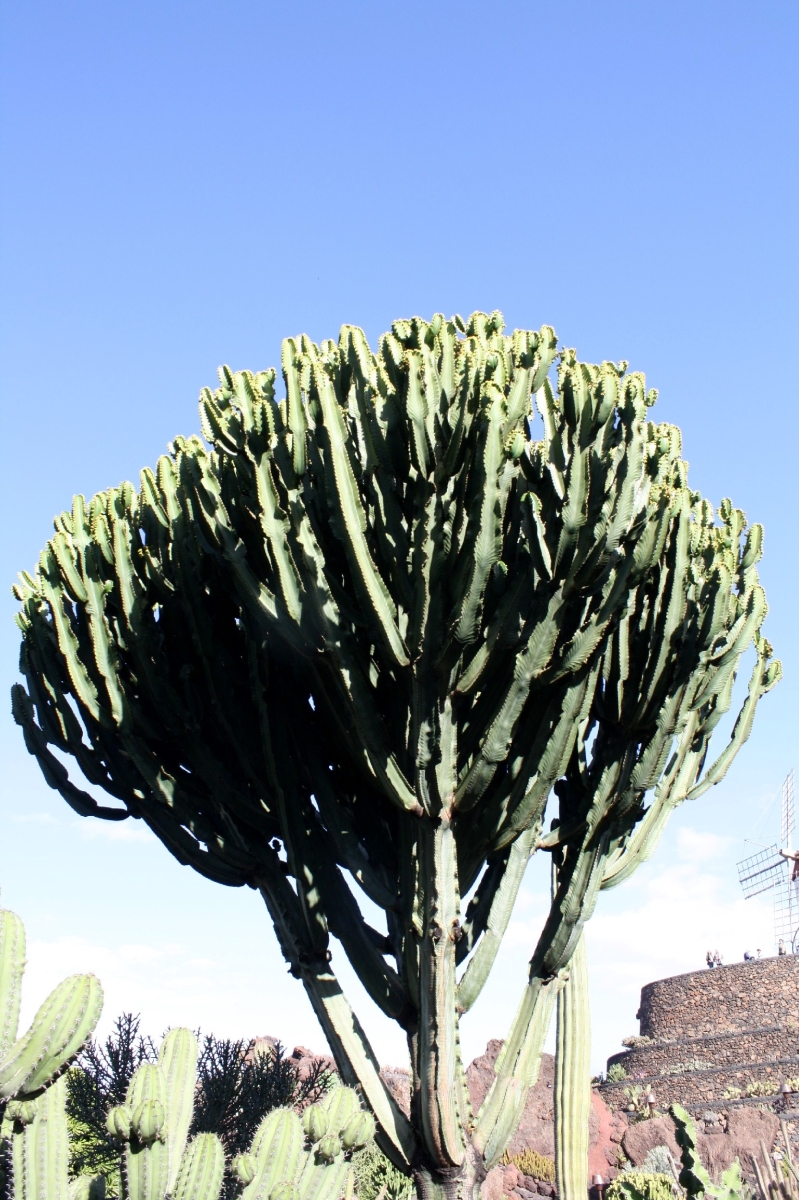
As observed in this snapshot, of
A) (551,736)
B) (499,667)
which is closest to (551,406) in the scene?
(499,667)

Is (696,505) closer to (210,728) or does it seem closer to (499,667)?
(499,667)

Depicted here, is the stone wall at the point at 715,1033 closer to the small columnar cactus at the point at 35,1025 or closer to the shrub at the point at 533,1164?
the shrub at the point at 533,1164

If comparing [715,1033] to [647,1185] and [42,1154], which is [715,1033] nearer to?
[647,1185]

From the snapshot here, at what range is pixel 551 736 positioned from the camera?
5430mm

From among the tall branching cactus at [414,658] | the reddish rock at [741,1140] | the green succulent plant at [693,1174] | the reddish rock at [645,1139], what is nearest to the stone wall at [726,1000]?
the reddish rock at [741,1140]

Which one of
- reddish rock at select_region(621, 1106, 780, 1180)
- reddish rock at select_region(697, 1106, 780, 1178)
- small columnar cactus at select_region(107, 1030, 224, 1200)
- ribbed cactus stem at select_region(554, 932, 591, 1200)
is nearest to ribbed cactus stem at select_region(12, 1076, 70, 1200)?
small columnar cactus at select_region(107, 1030, 224, 1200)

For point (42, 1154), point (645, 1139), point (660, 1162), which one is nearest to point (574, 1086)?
point (42, 1154)

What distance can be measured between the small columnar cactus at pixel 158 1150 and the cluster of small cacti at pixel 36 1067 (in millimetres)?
253

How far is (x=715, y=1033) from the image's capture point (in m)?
24.2

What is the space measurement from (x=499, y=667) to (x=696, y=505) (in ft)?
7.14

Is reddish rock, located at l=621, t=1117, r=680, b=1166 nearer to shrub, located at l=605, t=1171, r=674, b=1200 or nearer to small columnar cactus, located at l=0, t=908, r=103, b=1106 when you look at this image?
shrub, located at l=605, t=1171, r=674, b=1200

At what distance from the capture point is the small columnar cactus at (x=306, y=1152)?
13.3 ft

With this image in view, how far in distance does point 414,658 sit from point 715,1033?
75.3ft

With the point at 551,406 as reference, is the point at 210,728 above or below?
below
